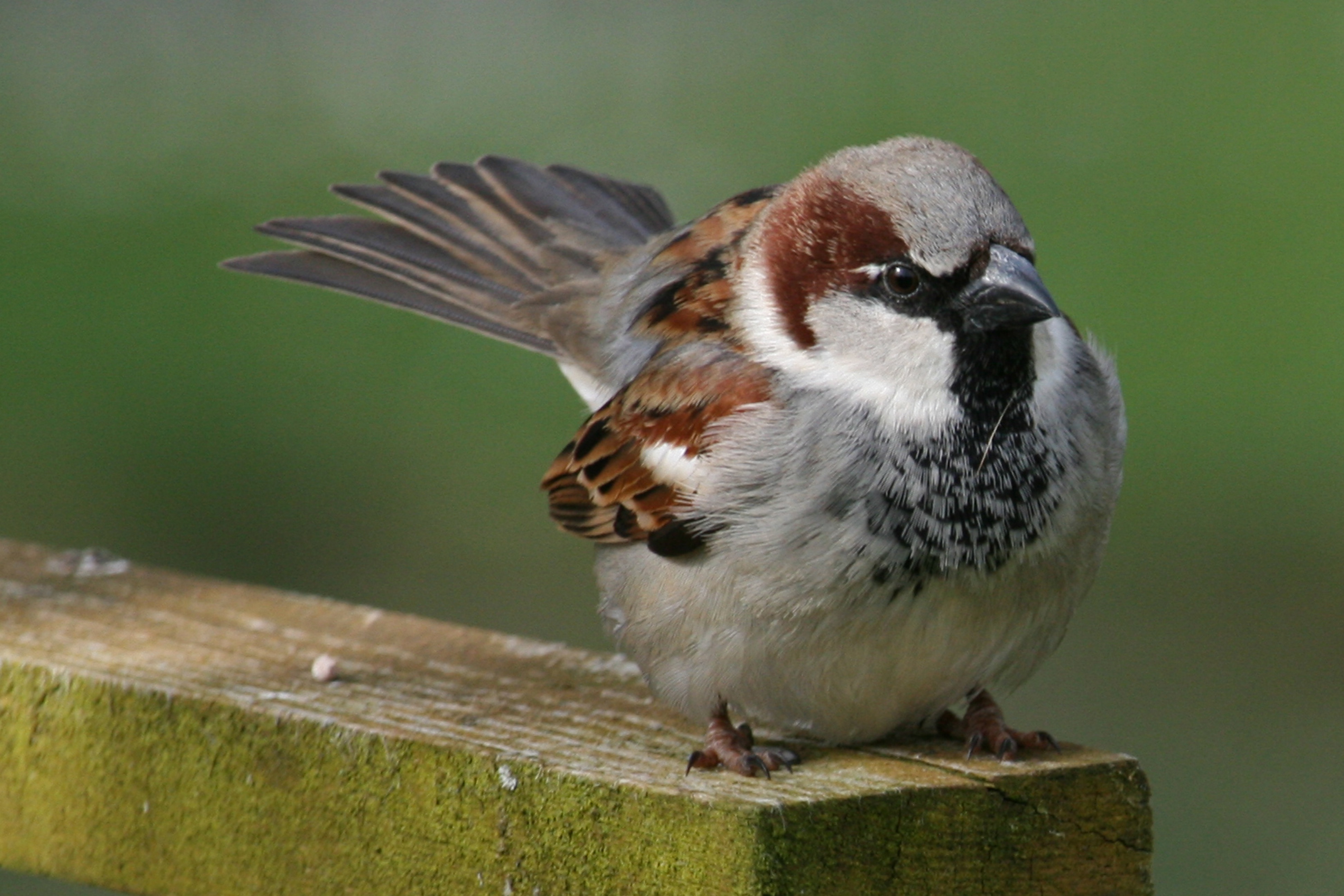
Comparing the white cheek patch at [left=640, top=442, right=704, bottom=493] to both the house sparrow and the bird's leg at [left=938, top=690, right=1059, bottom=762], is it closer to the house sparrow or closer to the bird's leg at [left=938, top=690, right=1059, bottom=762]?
the house sparrow

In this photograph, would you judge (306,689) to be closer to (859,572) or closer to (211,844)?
(211,844)

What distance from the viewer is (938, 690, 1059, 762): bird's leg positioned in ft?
6.06

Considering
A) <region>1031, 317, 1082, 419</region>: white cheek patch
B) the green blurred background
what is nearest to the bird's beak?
<region>1031, 317, 1082, 419</region>: white cheek patch

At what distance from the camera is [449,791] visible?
167cm

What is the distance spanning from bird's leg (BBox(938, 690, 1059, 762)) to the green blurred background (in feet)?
4.50

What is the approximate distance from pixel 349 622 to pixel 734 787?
806 mm

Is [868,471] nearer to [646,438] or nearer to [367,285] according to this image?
[646,438]

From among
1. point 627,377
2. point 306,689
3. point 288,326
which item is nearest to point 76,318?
point 288,326

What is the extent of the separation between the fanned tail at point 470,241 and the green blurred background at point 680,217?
1.08 meters

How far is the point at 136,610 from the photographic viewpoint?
225 centimetres

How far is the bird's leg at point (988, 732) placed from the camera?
1.85 m

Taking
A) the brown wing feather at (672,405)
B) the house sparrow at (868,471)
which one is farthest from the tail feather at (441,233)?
the house sparrow at (868,471)

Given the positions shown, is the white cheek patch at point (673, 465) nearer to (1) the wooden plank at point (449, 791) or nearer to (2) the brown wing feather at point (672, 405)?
(2) the brown wing feather at point (672, 405)

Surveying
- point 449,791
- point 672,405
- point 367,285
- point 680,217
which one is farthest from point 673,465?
point 680,217
